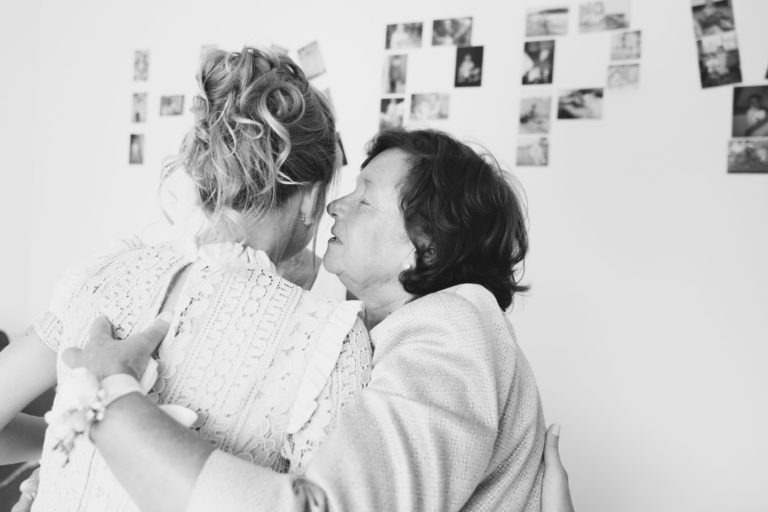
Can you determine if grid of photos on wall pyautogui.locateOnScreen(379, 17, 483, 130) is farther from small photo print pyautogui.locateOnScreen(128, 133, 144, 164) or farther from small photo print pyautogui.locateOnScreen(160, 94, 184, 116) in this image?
small photo print pyautogui.locateOnScreen(128, 133, 144, 164)

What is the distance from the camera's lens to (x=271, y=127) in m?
0.90

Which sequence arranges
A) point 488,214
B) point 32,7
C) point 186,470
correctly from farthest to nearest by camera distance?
1. point 32,7
2. point 488,214
3. point 186,470

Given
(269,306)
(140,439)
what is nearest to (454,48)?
(269,306)

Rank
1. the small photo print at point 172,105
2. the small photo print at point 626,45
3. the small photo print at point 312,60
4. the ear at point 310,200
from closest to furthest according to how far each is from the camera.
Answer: the ear at point 310,200 < the small photo print at point 626,45 < the small photo print at point 312,60 < the small photo print at point 172,105

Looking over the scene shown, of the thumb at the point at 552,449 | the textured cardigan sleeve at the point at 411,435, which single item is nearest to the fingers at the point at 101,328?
the textured cardigan sleeve at the point at 411,435

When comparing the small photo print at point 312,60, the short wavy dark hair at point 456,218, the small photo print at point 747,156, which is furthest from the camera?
the small photo print at point 312,60

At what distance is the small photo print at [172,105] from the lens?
8.43 feet

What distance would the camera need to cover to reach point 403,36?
2.15 metres

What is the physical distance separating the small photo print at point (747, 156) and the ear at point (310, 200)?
49.3 inches

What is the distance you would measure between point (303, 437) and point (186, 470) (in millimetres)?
180

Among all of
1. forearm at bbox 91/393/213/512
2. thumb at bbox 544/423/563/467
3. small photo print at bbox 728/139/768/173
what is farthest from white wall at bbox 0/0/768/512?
forearm at bbox 91/393/213/512

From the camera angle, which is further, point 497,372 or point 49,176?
point 49,176

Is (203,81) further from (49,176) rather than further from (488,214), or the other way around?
(49,176)

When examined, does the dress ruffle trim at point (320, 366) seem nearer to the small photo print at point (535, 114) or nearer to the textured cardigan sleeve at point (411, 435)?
the textured cardigan sleeve at point (411, 435)
